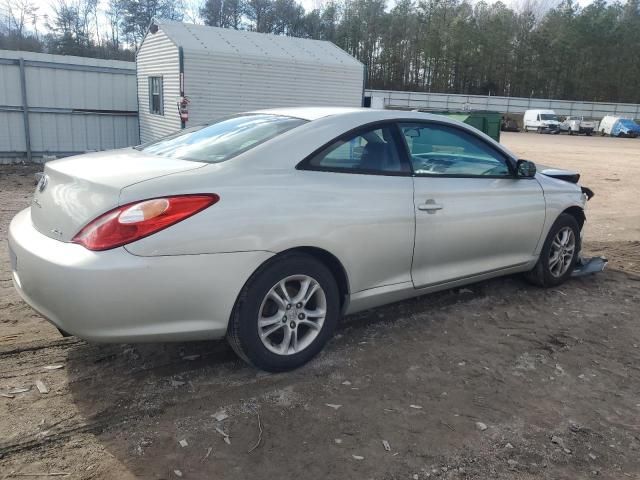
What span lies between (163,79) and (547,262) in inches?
461

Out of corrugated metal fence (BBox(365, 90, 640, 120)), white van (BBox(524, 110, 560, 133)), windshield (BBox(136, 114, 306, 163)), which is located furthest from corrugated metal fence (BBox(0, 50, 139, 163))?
corrugated metal fence (BBox(365, 90, 640, 120))

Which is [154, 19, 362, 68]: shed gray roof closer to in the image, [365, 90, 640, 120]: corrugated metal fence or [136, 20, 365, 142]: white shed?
[136, 20, 365, 142]: white shed

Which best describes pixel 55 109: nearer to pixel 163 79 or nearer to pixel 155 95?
pixel 155 95

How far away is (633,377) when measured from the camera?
11.5 feet

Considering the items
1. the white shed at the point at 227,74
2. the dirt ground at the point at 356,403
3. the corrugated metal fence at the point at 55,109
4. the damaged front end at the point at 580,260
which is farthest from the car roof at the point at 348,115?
the corrugated metal fence at the point at 55,109

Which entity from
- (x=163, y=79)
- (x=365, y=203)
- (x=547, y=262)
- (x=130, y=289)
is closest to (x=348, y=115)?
(x=365, y=203)

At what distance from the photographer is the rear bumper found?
8.69 feet

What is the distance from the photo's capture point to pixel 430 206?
12.5 feet

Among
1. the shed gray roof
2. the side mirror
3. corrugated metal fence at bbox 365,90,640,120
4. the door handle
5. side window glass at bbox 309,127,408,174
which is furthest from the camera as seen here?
corrugated metal fence at bbox 365,90,640,120

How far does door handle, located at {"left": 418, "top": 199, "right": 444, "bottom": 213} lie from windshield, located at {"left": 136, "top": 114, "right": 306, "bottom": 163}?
972 millimetres

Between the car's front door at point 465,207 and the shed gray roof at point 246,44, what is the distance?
34.6ft

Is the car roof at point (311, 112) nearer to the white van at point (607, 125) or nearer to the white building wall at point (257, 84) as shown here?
the white building wall at point (257, 84)

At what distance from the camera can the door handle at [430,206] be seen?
3.76 m

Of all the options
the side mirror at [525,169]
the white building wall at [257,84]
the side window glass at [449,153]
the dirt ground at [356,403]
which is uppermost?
the white building wall at [257,84]
